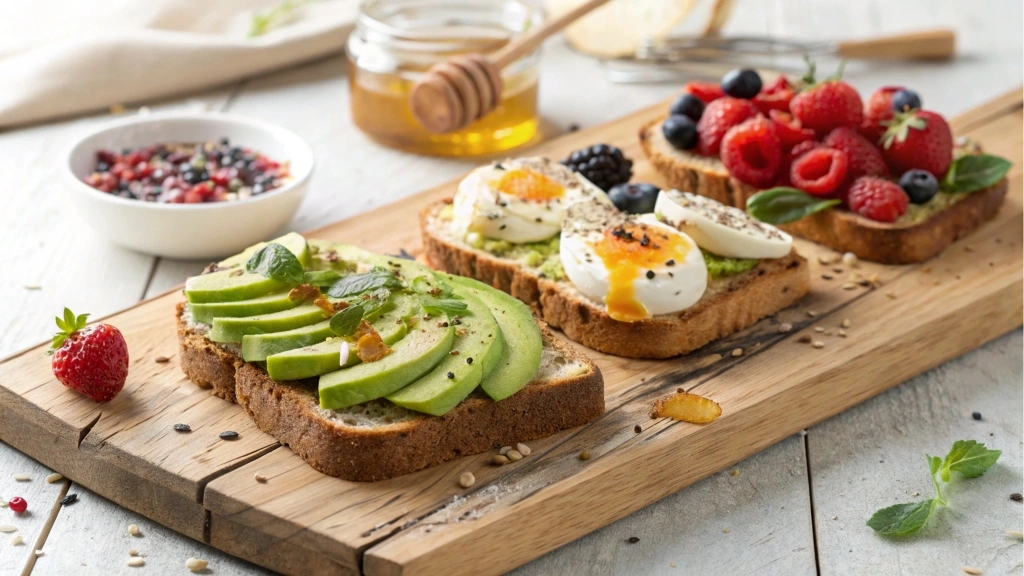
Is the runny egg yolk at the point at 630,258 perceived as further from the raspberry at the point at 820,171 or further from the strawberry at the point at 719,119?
the strawberry at the point at 719,119

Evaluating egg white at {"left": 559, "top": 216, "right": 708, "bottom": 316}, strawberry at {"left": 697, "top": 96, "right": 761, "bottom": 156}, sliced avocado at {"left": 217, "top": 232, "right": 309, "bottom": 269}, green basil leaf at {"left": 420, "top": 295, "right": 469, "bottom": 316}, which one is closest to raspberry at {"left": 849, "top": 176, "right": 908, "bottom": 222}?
strawberry at {"left": 697, "top": 96, "right": 761, "bottom": 156}

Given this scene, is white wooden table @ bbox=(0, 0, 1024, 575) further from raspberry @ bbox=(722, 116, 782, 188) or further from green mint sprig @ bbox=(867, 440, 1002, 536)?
raspberry @ bbox=(722, 116, 782, 188)

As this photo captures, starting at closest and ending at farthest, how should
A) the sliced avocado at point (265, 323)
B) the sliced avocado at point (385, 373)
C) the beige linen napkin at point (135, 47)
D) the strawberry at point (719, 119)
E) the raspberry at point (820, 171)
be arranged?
the sliced avocado at point (385, 373)
the sliced avocado at point (265, 323)
the raspberry at point (820, 171)
the strawberry at point (719, 119)
the beige linen napkin at point (135, 47)

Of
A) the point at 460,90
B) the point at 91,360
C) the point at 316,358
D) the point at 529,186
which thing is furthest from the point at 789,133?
the point at 91,360

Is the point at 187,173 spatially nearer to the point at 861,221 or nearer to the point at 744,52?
the point at 861,221

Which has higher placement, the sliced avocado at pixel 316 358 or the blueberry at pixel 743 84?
the blueberry at pixel 743 84

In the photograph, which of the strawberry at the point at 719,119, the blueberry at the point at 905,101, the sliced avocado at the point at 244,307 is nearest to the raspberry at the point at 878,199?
the blueberry at the point at 905,101
